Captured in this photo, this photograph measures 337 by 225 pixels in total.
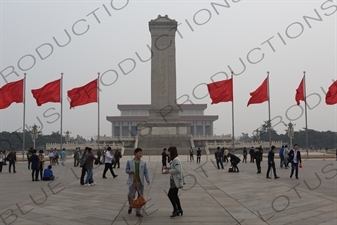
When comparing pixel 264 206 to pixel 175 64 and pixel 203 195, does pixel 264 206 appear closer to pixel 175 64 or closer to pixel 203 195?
pixel 203 195

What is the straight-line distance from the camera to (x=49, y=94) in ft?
77.5

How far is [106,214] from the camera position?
27.4 ft

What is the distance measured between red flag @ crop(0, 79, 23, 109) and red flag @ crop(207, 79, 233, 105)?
11.5 meters

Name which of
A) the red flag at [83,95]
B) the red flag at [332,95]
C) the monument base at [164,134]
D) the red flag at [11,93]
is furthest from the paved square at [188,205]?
the monument base at [164,134]

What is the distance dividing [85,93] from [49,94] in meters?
2.25

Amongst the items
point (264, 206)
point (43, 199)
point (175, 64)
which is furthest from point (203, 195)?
point (175, 64)

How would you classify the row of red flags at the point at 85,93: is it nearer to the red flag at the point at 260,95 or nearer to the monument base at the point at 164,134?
the red flag at the point at 260,95

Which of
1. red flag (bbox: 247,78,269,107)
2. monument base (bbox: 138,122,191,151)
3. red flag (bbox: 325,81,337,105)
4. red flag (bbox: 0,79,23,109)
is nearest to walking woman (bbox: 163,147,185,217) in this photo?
red flag (bbox: 325,81,337,105)

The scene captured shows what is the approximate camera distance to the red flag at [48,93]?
23.3 metres

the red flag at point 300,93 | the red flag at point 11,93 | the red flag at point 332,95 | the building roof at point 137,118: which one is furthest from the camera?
the building roof at point 137,118

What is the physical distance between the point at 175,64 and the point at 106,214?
149ft

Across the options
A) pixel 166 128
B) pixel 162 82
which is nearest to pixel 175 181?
pixel 166 128

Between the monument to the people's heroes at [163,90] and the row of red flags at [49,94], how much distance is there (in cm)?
2577

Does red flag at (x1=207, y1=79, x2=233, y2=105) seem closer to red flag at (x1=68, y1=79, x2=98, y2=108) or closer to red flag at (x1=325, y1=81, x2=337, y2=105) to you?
red flag at (x1=325, y1=81, x2=337, y2=105)
